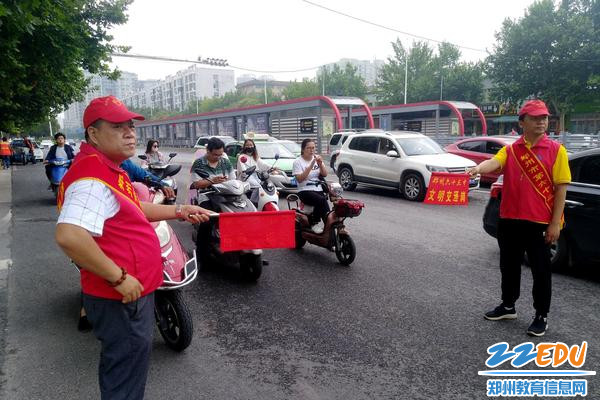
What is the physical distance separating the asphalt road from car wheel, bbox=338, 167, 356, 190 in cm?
664

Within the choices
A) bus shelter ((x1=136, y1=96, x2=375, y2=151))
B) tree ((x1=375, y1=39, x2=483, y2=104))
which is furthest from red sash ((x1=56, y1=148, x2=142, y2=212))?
tree ((x1=375, y1=39, x2=483, y2=104))

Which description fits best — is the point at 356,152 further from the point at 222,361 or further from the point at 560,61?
the point at 560,61

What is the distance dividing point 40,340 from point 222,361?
1.65 m

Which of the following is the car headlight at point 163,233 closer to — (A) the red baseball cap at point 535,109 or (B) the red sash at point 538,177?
(B) the red sash at point 538,177

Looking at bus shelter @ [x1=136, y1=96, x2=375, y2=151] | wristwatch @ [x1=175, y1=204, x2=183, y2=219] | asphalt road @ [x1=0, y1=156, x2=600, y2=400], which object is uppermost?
bus shelter @ [x1=136, y1=96, x2=375, y2=151]

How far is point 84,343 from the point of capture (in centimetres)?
361

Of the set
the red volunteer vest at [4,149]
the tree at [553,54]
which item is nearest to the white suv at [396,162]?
the red volunteer vest at [4,149]

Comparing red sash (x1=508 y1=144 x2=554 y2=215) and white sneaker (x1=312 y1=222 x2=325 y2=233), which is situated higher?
red sash (x1=508 y1=144 x2=554 y2=215)

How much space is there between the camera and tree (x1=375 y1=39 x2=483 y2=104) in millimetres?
42625

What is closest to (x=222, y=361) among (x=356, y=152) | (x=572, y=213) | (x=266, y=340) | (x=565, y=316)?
(x=266, y=340)

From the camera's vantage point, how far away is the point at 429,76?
47.0 meters

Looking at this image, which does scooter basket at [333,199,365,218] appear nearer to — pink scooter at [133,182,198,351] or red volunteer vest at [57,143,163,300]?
pink scooter at [133,182,198,351]

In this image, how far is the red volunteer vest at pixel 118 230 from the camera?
1875mm

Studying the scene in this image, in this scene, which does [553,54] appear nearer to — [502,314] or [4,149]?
[502,314]
